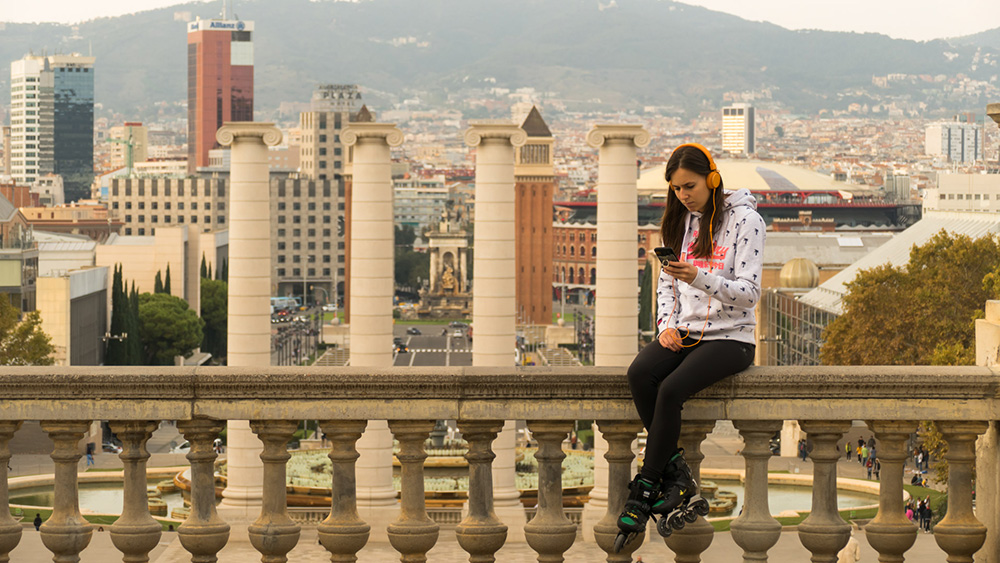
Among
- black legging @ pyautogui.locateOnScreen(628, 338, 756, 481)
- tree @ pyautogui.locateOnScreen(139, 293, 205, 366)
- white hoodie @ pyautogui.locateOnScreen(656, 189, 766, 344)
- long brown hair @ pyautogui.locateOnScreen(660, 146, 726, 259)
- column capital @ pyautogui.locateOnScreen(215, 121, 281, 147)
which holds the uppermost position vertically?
column capital @ pyautogui.locateOnScreen(215, 121, 281, 147)

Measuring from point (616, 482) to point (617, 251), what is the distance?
92.6ft

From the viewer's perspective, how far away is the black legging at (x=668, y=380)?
8945 mm

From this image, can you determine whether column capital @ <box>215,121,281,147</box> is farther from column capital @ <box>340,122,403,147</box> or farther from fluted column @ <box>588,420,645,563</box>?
fluted column @ <box>588,420,645,563</box>

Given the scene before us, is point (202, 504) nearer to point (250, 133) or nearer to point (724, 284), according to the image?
point (724, 284)

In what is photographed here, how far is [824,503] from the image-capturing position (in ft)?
30.4

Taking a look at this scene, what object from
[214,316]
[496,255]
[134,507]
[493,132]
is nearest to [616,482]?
[134,507]

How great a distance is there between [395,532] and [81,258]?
10205cm

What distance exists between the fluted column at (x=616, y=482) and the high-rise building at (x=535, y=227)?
150346mm

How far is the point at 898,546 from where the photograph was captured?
9.30 meters

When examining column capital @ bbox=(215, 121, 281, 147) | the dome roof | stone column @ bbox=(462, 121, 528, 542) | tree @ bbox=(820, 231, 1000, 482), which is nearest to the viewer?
column capital @ bbox=(215, 121, 281, 147)

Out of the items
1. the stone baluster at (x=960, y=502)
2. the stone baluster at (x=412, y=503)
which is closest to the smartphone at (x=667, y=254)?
the stone baluster at (x=412, y=503)

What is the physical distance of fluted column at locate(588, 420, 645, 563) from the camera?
30.5 ft

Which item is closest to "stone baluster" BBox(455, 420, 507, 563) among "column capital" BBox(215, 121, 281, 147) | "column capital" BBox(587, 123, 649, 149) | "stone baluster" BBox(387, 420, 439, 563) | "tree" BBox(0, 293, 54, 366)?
"stone baluster" BBox(387, 420, 439, 563)

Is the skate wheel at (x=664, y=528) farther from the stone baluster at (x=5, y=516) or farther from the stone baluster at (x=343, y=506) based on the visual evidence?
the stone baluster at (x=5, y=516)
